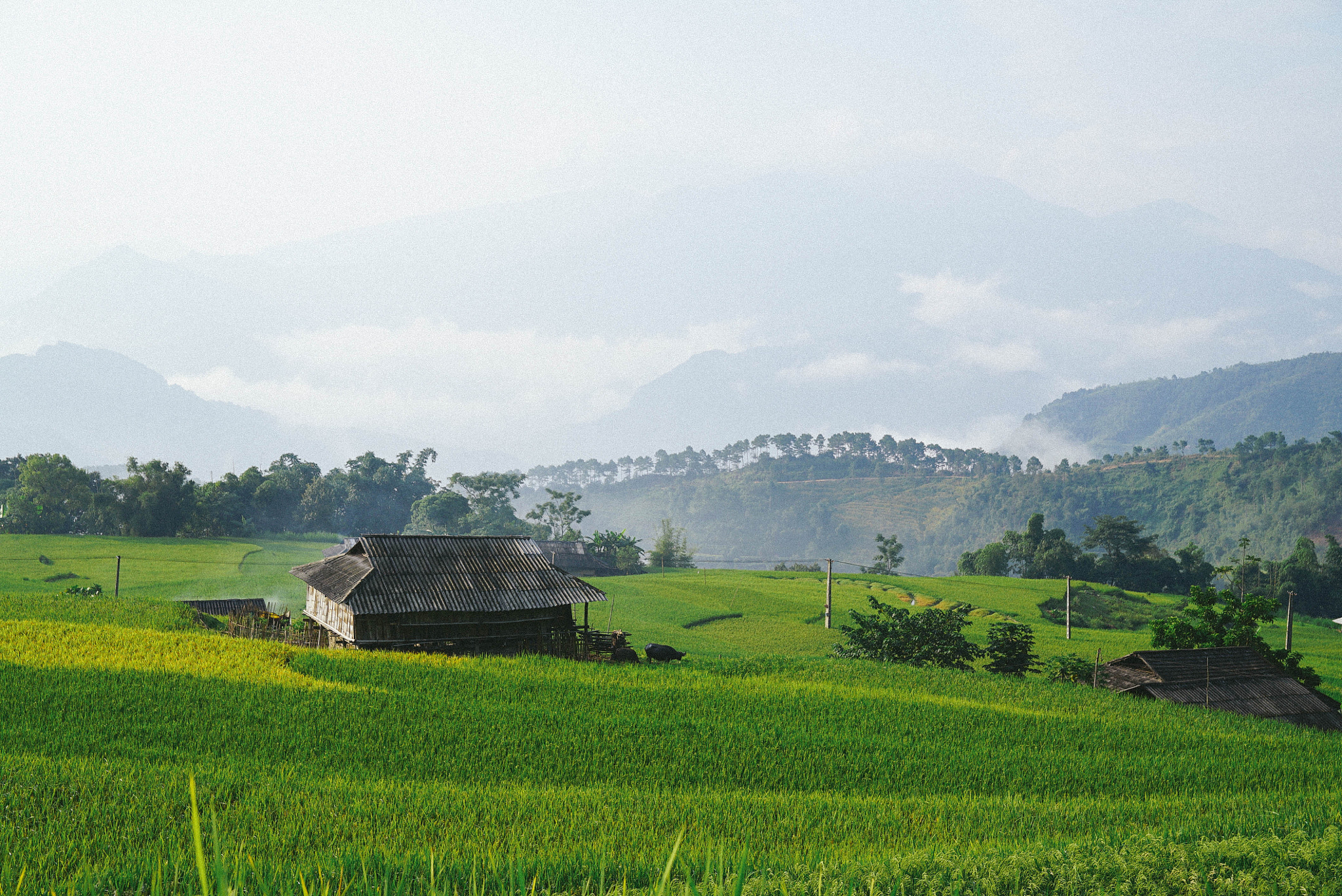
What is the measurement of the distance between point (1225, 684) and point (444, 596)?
2360 cm

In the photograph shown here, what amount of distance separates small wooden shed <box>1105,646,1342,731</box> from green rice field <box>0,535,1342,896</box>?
1647 mm

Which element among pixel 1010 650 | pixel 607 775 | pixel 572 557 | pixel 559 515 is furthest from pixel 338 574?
pixel 559 515

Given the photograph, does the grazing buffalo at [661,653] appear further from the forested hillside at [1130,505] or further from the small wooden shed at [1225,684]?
the forested hillside at [1130,505]

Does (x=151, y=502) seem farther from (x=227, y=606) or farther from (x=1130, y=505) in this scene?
(x=1130, y=505)

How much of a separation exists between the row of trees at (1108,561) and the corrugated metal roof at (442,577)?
6030 centimetres

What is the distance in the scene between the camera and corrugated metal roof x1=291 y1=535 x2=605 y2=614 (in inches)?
986

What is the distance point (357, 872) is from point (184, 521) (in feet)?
253

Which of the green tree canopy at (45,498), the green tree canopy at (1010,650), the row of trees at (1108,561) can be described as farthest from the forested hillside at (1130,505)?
the green tree canopy at (45,498)

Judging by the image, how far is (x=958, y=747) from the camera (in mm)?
16156

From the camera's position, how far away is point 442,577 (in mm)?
26359

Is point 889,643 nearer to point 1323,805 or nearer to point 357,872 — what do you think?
point 1323,805

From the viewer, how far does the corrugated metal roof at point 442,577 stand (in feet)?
82.2

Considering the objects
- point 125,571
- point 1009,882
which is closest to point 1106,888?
point 1009,882

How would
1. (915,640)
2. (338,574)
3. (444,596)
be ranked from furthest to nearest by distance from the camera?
(915,640), (338,574), (444,596)
